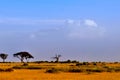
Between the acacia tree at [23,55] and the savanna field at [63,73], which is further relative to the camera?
the acacia tree at [23,55]

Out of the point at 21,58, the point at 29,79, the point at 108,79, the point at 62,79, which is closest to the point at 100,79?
the point at 108,79

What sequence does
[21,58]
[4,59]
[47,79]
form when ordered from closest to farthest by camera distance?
1. [47,79]
2. [21,58]
3. [4,59]

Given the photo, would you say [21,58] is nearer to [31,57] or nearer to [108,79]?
[31,57]

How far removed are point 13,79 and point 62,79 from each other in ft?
11.8

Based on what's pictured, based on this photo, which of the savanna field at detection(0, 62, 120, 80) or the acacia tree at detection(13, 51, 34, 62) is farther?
the acacia tree at detection(13, 51, 34, 62)

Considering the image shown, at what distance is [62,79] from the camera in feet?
97.1

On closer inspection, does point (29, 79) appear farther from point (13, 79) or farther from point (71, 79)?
point (71, 79)

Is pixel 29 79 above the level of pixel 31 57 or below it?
below

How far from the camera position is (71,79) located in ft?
98.0

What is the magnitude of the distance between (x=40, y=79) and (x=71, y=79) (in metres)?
2.32

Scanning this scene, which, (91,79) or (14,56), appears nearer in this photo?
(91,79)

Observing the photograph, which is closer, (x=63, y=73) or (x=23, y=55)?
(x=63, y=73)

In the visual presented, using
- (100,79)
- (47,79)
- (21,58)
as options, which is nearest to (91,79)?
(100,79)

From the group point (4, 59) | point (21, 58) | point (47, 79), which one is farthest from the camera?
point (4, 59)
